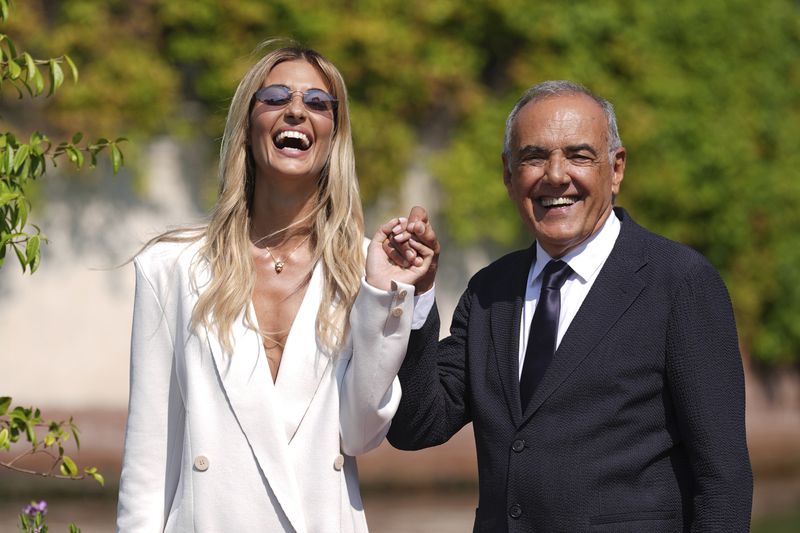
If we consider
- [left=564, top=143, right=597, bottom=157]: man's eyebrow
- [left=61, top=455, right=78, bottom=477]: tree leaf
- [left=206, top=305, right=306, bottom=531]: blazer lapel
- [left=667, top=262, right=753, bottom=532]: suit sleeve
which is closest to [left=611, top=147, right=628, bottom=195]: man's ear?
[left=564, top=143, right=597, bottom=157]: man's eyebrow

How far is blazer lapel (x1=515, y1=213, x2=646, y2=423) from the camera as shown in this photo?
284 centimetres

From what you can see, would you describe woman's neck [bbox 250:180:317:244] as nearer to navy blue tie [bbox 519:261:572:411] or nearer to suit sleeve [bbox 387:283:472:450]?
suit sleeve [bbox 387:283:472:450]

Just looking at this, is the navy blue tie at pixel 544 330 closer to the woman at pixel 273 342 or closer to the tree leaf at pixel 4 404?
the woman at pixel 273 342

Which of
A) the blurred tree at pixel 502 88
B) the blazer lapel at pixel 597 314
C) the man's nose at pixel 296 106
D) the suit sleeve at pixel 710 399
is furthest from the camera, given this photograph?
the blurred tree at pixel 502 88

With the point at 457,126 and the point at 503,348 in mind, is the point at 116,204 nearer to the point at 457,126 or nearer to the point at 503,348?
the point at 457,126

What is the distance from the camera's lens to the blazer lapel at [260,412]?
2.94 m

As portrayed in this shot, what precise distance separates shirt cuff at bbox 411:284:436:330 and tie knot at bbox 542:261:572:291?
0.28 m

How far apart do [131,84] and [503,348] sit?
8.04 meters

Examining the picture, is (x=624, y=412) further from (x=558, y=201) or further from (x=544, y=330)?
(x=558, y=201)

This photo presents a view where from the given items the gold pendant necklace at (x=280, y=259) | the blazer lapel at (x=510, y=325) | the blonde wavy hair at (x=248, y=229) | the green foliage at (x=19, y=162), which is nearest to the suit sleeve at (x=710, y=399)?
the blazer lapel at (x=510, y=325)

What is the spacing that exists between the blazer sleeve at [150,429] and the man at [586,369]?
0.56 meters

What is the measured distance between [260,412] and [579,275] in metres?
0.83

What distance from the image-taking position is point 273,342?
3.08 meters

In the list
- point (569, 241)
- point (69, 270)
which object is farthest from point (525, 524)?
point (69, 270)
